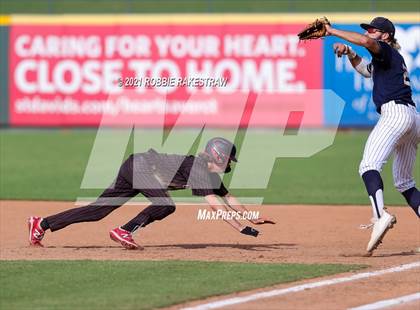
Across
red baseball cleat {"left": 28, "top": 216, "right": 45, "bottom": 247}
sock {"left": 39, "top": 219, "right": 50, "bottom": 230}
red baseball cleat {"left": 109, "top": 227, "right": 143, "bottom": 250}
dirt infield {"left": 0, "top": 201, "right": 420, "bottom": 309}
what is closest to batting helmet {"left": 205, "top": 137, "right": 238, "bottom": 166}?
dirt infield {"left": 0, "top": 201, "right": 420, "bottom": 309}

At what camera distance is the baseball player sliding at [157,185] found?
35.4 ft

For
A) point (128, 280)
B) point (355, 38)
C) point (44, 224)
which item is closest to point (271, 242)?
point (44, 224)

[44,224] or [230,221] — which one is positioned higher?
[230,221]

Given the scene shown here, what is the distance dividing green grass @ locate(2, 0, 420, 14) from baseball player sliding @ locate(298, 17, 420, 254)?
21992 mm

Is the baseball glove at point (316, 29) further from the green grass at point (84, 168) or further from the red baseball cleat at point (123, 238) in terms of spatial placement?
the green grass at point (84, 168)

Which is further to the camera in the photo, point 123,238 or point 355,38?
point 123,238

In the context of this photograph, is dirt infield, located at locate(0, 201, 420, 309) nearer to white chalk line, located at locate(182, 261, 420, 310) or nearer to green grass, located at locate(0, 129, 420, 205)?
white chalk line, located at locate(182, 261, 420, 310)

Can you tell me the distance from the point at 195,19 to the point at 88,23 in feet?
10.4

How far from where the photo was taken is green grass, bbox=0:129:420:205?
17359 mm

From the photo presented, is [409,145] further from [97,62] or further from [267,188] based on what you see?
[97,62]

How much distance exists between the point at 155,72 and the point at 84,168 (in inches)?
315

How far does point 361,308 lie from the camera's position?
8133 mm

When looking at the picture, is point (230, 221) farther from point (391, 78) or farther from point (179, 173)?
point (391, 78)

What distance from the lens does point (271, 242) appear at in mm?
12180
